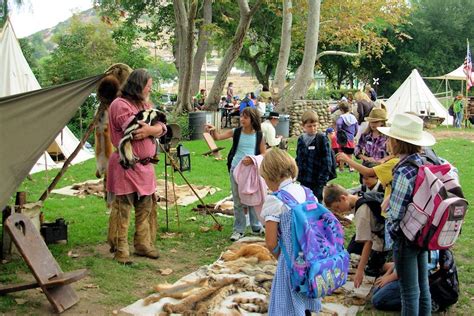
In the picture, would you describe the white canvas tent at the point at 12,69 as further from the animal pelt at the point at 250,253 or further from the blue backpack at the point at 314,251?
the blue backpack at the point at 314,251

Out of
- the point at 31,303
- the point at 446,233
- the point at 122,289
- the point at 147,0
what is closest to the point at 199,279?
the point at 122,289

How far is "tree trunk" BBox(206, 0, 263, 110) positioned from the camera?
1805 centimetres

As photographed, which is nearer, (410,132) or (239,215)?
(410,132)

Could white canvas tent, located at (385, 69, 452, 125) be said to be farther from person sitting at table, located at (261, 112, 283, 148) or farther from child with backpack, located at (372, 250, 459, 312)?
child with backpack, located at (372, 250, 459, 312)

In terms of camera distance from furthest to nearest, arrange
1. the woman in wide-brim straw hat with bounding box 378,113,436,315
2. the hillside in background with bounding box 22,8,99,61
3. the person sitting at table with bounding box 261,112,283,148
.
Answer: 1. the hillside in background with bounding box 22,8,99,61
2. the person sitting at table with bounding box 261,112,283,148
3. the woman in wide-brim straw hat with bounding box 378,113,436,315

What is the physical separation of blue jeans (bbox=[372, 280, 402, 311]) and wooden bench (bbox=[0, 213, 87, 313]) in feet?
8.11

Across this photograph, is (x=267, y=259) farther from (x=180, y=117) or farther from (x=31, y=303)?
(x=180, y=117)

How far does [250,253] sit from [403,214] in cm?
250

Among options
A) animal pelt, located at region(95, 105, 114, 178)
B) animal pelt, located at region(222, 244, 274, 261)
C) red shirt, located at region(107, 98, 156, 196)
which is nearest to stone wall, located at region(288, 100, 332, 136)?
animal pelt, located at region(95, 105, 114, 178)

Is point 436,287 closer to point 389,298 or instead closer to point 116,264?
point 389,298

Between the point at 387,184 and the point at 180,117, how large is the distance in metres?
14.7

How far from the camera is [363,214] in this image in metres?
4.95

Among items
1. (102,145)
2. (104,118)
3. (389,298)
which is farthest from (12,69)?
(389,298)

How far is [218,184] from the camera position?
10.8 metres
